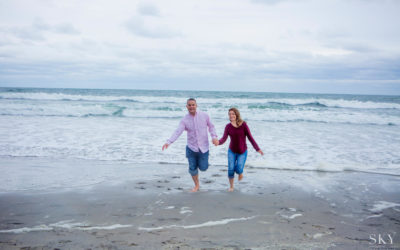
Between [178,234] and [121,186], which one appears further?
[121,186]

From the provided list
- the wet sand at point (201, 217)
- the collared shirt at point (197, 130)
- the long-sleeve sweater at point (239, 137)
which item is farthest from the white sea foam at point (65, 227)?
the long-sleeve sweater at point (239, 137)

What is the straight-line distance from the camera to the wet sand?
343 cm

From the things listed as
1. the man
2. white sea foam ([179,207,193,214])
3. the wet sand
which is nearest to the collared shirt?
the man

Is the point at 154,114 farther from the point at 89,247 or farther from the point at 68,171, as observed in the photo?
the point at 89,247

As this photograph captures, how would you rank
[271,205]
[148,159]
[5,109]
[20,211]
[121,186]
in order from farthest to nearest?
[5,109], [148,159], [121,186], [271,205], [20,211]

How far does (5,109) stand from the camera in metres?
22.8

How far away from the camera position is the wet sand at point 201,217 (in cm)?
343

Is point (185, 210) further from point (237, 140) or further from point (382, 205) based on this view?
point (382, 205)

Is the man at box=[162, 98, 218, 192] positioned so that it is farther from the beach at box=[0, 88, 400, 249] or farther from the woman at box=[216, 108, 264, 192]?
the beach at box=[0, 88, 400, 249]

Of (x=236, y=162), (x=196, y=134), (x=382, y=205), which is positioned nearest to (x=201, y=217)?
(x=196, y=134)

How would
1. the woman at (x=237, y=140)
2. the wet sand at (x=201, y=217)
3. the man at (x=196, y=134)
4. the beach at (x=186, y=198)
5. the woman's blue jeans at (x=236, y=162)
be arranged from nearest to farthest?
the wet sand at (x=201, y=217) < the beach at (x=186, y=198) < the man at (x=196, y=134) < the woman at (x=237, y=140) < the woman's blue jeans at (x=236, y=162)

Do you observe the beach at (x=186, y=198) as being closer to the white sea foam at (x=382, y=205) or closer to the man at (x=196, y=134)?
the white sea foam at (x=382, y=205)

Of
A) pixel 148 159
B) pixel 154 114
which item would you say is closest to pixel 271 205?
pixel 148 159

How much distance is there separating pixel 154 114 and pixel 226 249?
807 inches
